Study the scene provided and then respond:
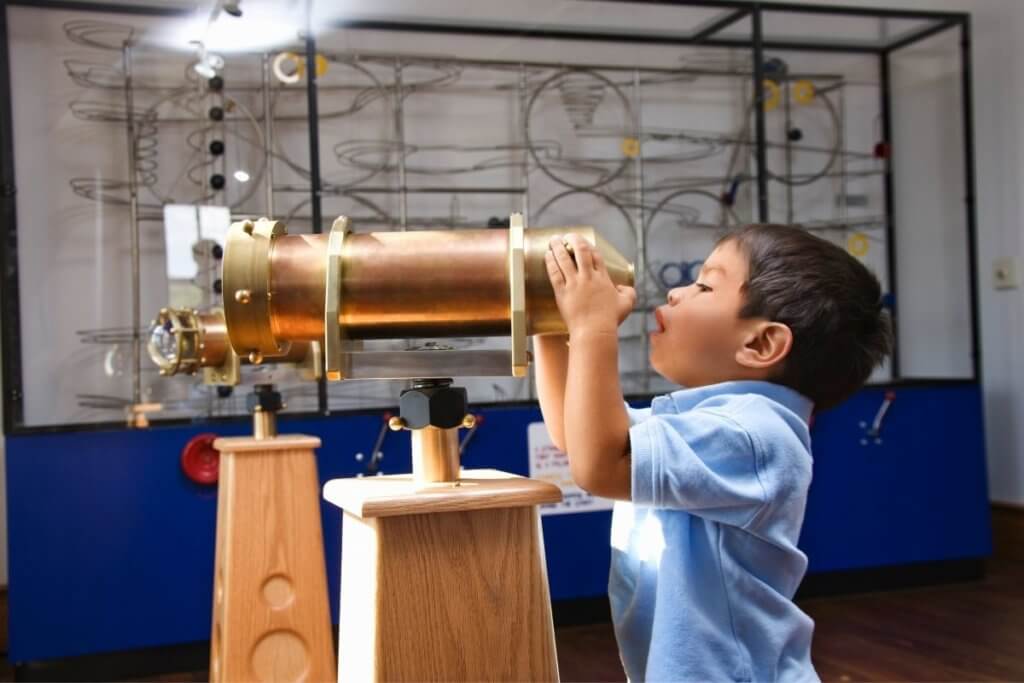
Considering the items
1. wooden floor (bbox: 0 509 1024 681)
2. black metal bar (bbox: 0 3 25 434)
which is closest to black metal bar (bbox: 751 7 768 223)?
wooden floor (bbox: 0 509 1024 681)

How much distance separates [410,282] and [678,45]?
3.13 meters

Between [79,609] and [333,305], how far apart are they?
2.49m

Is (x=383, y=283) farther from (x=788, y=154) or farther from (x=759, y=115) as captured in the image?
(x=788, y=154)

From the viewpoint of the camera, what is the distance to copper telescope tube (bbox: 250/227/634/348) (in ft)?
2.75

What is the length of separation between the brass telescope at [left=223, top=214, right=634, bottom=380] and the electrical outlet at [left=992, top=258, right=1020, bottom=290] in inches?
142

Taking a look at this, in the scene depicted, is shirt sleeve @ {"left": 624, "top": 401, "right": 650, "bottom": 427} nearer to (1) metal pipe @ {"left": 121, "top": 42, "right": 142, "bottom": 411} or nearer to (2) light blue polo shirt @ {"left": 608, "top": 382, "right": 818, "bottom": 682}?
(2) light blue polo shirt @ {"left": 608, "top": 382, "right": 818, "bottom": 682}

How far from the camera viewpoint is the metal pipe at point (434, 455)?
0.91m

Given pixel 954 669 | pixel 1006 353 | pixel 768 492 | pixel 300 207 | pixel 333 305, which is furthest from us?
pixel 1006 353

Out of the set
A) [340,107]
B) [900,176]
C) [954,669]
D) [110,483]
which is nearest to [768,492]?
[954,669]

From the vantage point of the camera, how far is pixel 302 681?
214 centimetres

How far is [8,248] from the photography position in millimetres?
3027

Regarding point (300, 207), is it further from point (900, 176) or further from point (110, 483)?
point (900, 176)

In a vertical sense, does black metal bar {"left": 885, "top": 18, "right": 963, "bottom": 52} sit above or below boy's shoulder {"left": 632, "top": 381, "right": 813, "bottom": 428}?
above

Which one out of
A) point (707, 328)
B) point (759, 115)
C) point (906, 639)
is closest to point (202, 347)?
point (707, 328)
